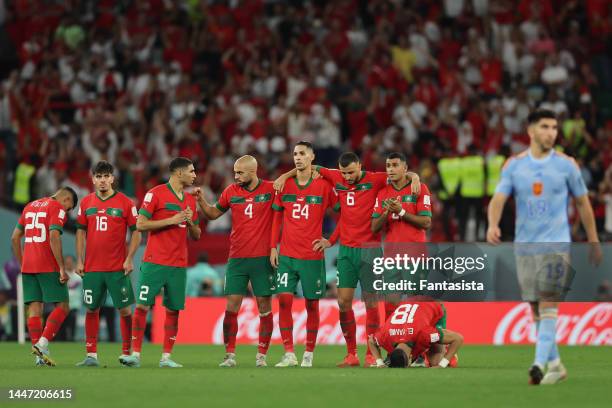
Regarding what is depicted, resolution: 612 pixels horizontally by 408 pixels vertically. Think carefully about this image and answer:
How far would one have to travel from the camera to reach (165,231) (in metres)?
14.9

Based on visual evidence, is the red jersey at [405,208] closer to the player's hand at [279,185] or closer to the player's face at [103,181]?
the player's hand at [279,185]

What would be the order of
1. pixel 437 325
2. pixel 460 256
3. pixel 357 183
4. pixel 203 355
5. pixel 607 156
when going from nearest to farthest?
pixel 437 325, pixel 357 183, pixel 203 355, pixel 460 256, pixel 607 156

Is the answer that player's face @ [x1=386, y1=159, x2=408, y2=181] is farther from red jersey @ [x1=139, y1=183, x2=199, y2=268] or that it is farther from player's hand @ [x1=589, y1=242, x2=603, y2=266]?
player's hand @ [x1=589, y1=242, x2=603, y2=266]

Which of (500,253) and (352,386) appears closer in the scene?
(352,386)

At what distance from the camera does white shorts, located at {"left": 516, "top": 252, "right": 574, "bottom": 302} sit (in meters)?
11.4

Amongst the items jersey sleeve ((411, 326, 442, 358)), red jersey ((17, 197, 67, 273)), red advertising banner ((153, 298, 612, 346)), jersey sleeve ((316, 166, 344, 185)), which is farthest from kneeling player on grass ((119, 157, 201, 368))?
red advertising banner ((153, 298, 612, 346))

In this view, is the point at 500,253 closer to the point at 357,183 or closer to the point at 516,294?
the point at 516,294

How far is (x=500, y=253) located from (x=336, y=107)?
24.9 feet

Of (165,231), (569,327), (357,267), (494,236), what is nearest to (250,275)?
(165,231)

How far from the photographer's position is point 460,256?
20062 millimetres

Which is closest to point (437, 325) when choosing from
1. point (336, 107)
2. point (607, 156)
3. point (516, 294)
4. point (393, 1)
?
point (516, 294)

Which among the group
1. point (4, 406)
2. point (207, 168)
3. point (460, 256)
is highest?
point (207, 168)

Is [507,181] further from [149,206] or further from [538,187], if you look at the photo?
[149,206]

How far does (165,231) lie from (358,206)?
2372 mm
